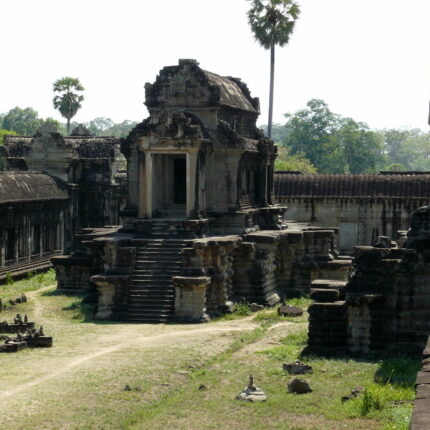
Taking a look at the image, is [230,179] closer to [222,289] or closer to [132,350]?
[222,289]

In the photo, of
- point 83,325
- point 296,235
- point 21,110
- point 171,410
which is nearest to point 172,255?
point 83,325

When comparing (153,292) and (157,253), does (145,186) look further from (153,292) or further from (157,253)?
(153,292)

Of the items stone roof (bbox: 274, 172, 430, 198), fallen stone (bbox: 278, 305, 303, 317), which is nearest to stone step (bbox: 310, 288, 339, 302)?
fallen stone (bbox: 278, 305, 303, 317)

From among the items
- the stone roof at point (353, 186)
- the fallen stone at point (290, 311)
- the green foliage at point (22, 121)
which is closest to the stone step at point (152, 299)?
the fallen stone at point (290, 311)

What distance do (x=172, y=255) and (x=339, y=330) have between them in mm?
8022

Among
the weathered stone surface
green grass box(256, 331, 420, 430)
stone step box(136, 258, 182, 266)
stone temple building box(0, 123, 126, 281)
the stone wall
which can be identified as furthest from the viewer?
stone temple building box(0, 123, 126, 281)

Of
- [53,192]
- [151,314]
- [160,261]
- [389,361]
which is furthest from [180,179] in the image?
[389,361]

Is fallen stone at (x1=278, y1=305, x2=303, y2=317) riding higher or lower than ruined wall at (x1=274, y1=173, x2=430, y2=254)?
lower

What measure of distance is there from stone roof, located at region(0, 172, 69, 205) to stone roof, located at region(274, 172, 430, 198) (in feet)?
35.8

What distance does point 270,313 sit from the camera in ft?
87.1

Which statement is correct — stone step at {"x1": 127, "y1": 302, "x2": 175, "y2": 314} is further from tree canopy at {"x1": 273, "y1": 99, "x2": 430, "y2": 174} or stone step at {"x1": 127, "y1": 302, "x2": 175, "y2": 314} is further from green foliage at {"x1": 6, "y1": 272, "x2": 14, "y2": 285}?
tree canopy at {"x1": 273, "y1": 99, "x2": 430, "y2": 174}

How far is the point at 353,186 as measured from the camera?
43062 millimetres

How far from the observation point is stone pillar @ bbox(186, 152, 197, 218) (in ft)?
91.1

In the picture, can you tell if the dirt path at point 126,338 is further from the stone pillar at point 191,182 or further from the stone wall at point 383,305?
the stone pillar at point 191,182
